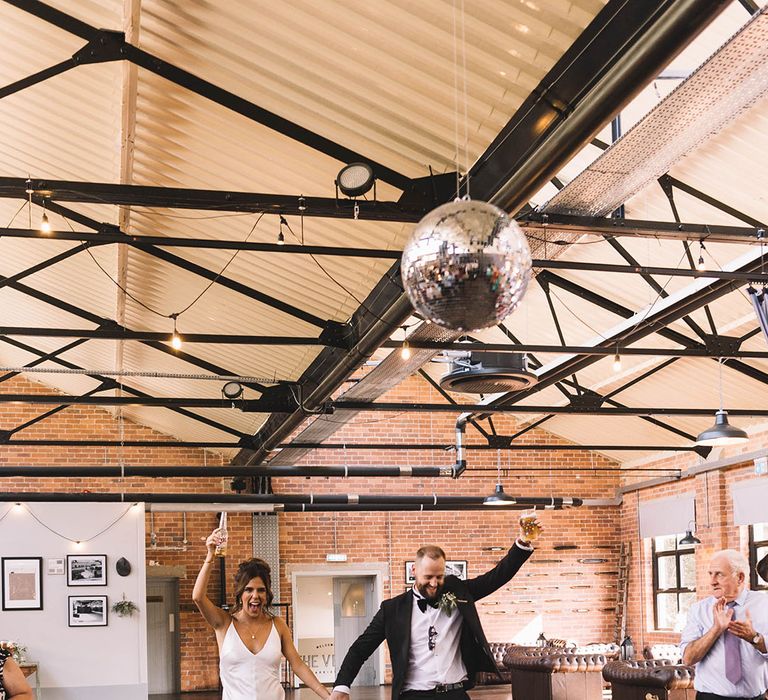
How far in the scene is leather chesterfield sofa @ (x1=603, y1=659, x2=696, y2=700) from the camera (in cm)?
1132

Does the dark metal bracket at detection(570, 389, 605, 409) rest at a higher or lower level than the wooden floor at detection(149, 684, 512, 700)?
higher

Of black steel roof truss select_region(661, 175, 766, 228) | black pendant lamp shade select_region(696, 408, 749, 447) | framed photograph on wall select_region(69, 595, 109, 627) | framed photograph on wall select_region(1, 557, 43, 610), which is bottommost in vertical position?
framed photograph on wall select_region(69, 595, 109, 627)

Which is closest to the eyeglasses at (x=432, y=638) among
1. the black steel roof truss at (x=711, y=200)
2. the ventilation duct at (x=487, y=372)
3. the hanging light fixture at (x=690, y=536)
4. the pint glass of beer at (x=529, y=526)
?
the pint glass of beer at (x=529, y=526)

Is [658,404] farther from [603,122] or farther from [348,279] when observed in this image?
[603,122]

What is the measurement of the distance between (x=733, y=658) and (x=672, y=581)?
1351 centimetres

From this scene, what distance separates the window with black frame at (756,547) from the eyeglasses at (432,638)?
1187 cm

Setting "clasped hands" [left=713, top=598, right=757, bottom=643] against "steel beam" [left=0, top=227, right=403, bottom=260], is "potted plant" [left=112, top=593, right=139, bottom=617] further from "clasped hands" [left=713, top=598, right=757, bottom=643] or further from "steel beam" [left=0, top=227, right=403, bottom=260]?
"clasped hands" [left=713, top=598, right=757, bottom=643]

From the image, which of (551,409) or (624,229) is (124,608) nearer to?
(551,409)

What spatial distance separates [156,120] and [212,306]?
4102 millimetres

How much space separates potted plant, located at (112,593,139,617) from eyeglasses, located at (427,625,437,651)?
984cm

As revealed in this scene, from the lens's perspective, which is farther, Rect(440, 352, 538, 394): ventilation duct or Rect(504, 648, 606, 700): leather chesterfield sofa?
Rect(504, 648, 606, 700): leather chesterfield sofa

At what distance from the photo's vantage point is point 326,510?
17516mm

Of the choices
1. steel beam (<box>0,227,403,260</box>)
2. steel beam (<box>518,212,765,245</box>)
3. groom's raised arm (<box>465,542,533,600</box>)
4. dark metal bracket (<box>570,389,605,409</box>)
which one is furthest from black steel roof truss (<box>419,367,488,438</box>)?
groom's raised arm (<box>465,542,533,600</box>)

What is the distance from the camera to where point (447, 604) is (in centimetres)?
505
